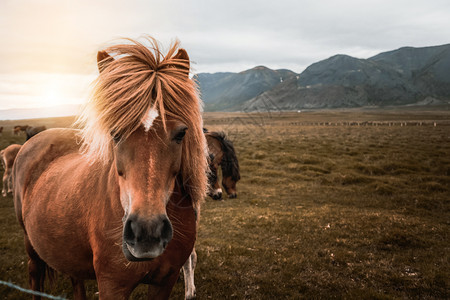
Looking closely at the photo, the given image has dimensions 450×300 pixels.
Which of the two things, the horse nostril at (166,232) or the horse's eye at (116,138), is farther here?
the horse's eye at (116,138)

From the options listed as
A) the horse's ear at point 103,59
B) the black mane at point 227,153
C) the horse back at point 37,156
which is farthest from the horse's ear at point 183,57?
the black mane at point 227,153

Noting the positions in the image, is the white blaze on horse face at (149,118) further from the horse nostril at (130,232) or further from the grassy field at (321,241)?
the grassy field at (321,241)

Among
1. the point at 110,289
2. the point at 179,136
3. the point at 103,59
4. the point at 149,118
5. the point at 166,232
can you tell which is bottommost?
the point at 110,289

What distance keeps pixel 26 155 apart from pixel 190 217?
117 inches

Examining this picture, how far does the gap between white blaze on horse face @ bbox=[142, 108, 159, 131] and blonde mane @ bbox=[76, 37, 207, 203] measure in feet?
0.08

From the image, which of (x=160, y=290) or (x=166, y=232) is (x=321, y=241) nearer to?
(x=160, y=290)

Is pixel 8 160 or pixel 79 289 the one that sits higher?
pixel 8 160

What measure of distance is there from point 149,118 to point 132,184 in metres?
0.50

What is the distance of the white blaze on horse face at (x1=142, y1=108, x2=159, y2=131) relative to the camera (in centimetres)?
178

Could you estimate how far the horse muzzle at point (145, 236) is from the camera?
1521 millimetres

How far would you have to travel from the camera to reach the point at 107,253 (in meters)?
2.12

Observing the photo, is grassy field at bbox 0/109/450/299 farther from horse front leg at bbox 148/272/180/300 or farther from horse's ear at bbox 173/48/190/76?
horse's ear at bbox 173/48/190/76

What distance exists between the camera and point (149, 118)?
181 centimetres

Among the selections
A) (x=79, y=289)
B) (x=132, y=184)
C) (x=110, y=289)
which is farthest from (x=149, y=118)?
(x=79, y=289)
